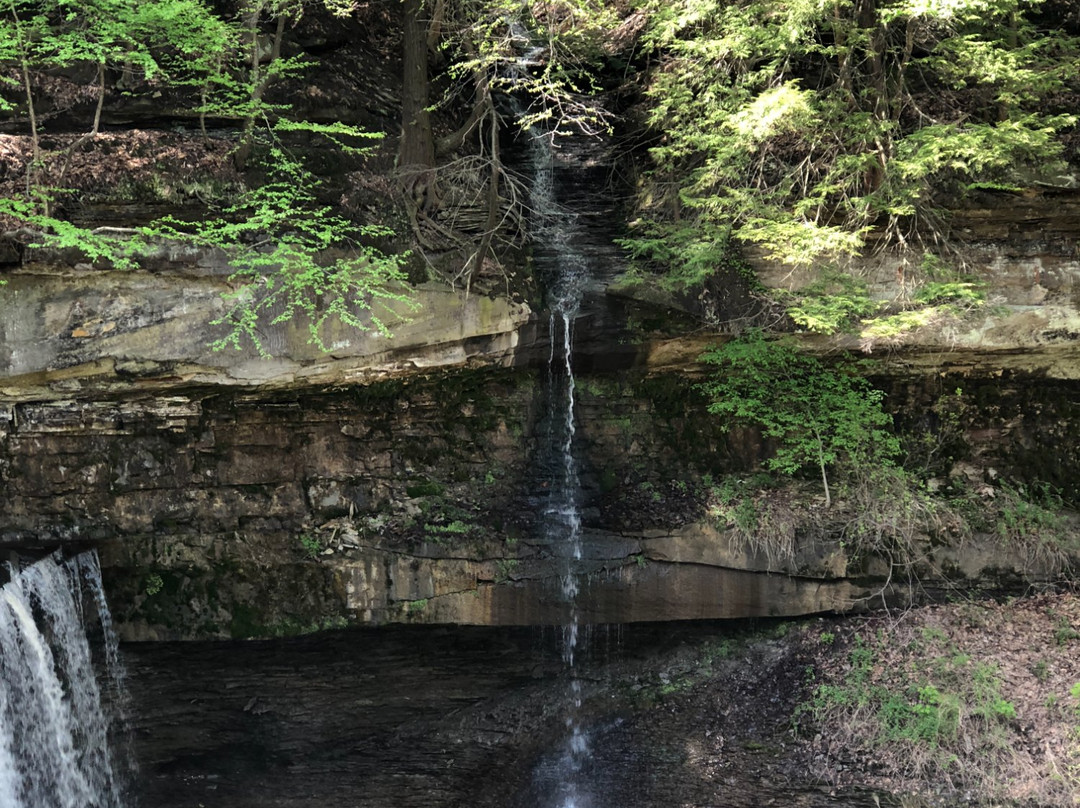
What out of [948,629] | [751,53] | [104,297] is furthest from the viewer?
[948,629]

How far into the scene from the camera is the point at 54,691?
274 inches

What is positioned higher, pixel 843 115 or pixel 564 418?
pixel 843 115

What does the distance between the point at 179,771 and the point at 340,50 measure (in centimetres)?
781

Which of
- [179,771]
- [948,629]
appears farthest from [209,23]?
[948,629]

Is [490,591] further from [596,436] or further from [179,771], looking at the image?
[179,771]

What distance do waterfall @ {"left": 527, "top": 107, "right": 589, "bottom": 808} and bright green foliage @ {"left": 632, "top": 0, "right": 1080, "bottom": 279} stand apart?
1.09 metres

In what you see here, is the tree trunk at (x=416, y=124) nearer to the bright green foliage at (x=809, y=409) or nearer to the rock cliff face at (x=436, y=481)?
the rock cliff face at (x=436, y=481)

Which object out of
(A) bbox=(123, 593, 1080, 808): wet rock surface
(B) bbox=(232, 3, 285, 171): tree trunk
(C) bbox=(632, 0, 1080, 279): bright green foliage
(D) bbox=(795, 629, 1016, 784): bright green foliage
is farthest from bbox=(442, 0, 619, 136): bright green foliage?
(D) bbox=(795, 629, 1016, 784): bright green foliage

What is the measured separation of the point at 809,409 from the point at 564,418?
2694mm

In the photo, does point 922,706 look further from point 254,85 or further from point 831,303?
point 254,85

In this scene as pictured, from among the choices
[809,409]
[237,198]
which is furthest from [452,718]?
[237,198]

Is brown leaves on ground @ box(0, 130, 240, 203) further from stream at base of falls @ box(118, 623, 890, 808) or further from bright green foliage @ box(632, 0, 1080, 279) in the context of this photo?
stream at base of falls @ box(118, 623, 890, 808)

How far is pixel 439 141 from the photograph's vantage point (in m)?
8.25

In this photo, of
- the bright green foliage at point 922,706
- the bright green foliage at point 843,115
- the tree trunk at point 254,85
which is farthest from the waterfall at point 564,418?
the tree trunk at point 254,85
